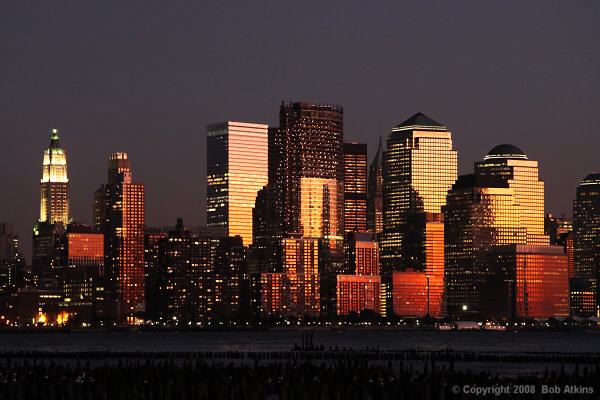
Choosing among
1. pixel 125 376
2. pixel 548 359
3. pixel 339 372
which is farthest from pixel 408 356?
pixel 125 376

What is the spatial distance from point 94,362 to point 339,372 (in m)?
56.3

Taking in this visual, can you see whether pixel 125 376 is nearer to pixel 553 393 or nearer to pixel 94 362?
pixel 553 393

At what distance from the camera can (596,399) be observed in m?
93.2

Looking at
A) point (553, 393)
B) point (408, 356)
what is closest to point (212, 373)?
point (553, 393)

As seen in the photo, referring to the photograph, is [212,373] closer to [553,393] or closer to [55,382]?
[55,382]

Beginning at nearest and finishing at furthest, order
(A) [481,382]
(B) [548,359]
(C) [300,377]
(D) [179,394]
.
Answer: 1. (D) [179,394]
2. (A) [481,382]
3. (C) [300,377]
4. (B) [548,359]

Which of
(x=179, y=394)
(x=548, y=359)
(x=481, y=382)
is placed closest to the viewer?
(x=179, y=394)

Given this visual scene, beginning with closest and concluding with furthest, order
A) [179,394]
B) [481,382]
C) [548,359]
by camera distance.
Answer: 1. [179,394]
2. [481,382]
3. [548,359]

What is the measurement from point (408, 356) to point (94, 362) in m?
32.9

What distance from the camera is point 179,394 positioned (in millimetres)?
91562

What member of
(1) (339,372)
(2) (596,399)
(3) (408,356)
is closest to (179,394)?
(1) (339,372)

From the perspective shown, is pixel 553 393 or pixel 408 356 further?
pixel 408 356

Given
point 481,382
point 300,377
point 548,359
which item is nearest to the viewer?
point 481,382

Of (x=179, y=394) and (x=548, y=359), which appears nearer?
(x=179, y=394)
